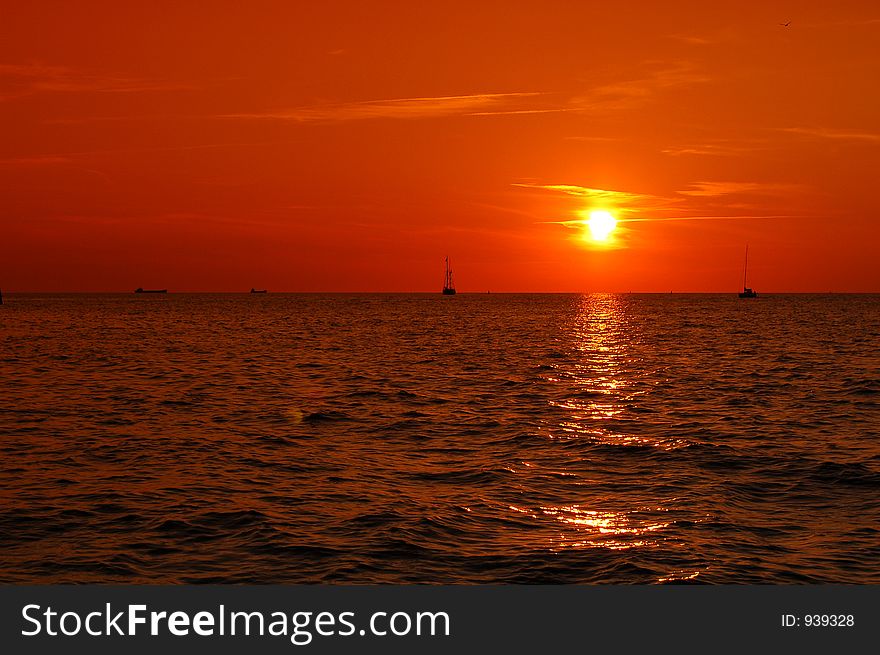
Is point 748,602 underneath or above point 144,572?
above

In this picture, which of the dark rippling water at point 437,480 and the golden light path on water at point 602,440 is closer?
the dark rippling water at point 437,480

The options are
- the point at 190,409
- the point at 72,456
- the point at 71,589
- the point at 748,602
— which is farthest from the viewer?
the point at 190,409

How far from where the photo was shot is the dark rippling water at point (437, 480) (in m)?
16.3

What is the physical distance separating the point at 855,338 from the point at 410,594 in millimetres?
103095

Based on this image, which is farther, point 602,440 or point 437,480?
point 602,440

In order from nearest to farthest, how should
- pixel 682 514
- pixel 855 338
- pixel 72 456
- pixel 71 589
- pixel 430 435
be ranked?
pixel 71 589, pixel 682 514, pixel 72 456, pixel 430 435, pixel 855 338

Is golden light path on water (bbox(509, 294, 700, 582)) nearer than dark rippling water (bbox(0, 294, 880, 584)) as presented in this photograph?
No

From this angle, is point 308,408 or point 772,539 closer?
point 772,539

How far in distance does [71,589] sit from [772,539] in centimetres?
1295

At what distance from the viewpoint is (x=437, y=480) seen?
2328cm

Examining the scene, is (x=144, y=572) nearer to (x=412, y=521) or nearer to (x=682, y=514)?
(x=412, y=521)

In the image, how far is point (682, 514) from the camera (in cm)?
1967

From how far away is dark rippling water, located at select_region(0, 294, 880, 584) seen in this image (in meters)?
16.3

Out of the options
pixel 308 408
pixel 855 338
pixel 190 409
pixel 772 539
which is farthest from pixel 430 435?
pixel 855 338
